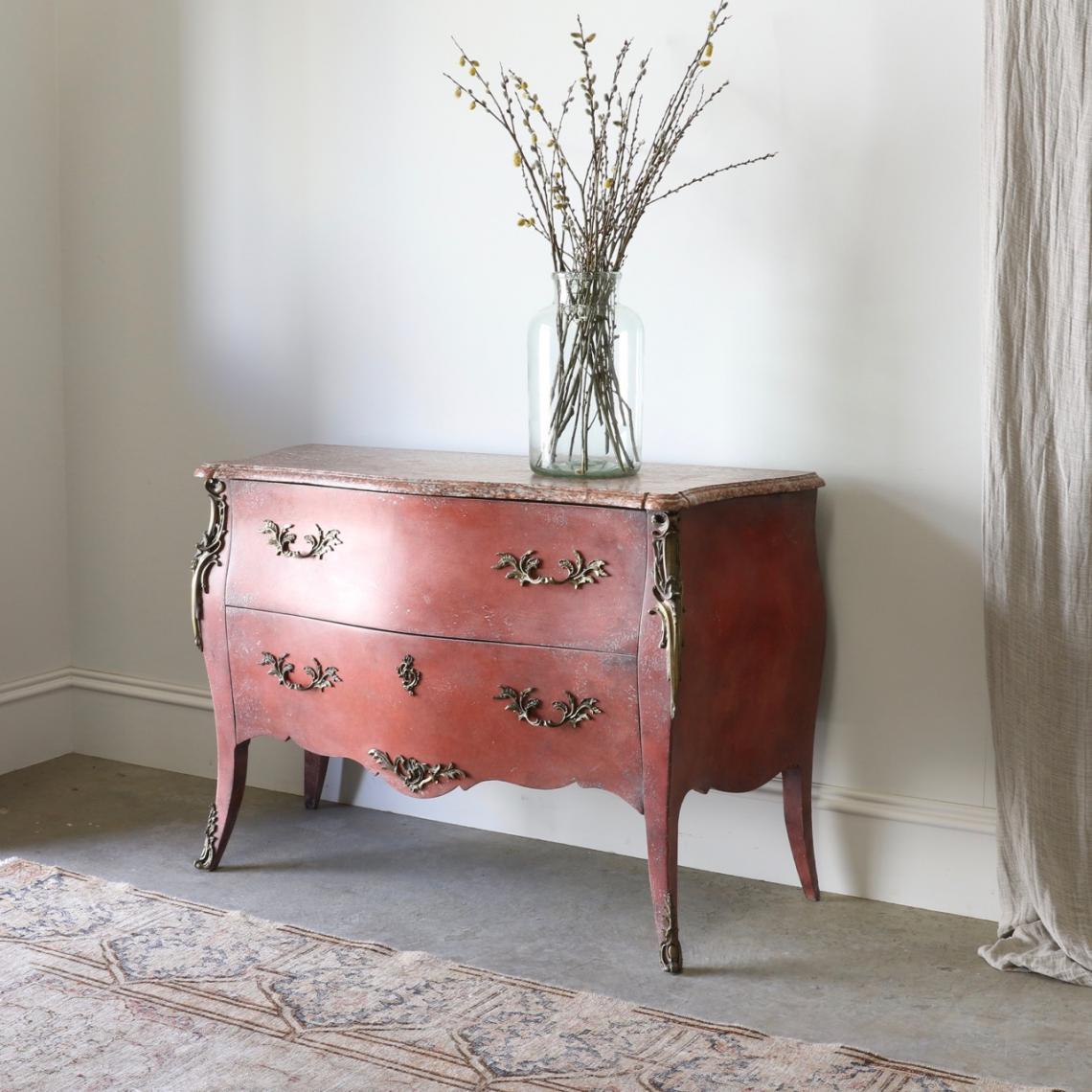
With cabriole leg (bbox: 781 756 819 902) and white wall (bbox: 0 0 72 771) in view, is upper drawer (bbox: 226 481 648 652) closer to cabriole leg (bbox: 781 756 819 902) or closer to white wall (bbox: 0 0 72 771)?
cabriole leg (bbox: 781 756 819 902)

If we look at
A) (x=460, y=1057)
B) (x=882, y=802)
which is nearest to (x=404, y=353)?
(x=882, y=802)

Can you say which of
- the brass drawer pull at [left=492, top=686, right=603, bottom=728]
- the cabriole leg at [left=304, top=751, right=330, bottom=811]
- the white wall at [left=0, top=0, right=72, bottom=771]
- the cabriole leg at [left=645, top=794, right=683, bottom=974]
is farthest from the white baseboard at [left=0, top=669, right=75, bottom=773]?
the cabriole leg at [left=645, top=794, right=683, bottom=974]

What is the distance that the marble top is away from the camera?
198 centimetres

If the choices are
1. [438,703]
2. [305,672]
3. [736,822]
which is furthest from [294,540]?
[736,822]

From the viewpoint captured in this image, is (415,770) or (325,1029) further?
(415,770)

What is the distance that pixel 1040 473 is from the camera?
81.4 inches

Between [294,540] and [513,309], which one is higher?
[513,309]

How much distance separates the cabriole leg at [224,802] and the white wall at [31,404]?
0.85 meters

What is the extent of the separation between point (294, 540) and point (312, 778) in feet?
2.34

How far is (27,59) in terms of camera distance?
2.98 meters

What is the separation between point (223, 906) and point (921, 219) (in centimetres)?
164

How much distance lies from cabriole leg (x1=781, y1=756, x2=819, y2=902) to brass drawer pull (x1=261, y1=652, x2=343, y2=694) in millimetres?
790

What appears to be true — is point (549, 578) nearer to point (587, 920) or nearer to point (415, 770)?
point (415, 770)

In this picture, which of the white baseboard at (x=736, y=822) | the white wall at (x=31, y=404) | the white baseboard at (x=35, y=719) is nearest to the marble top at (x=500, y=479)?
the white baseboard at (x=736, y=822)
